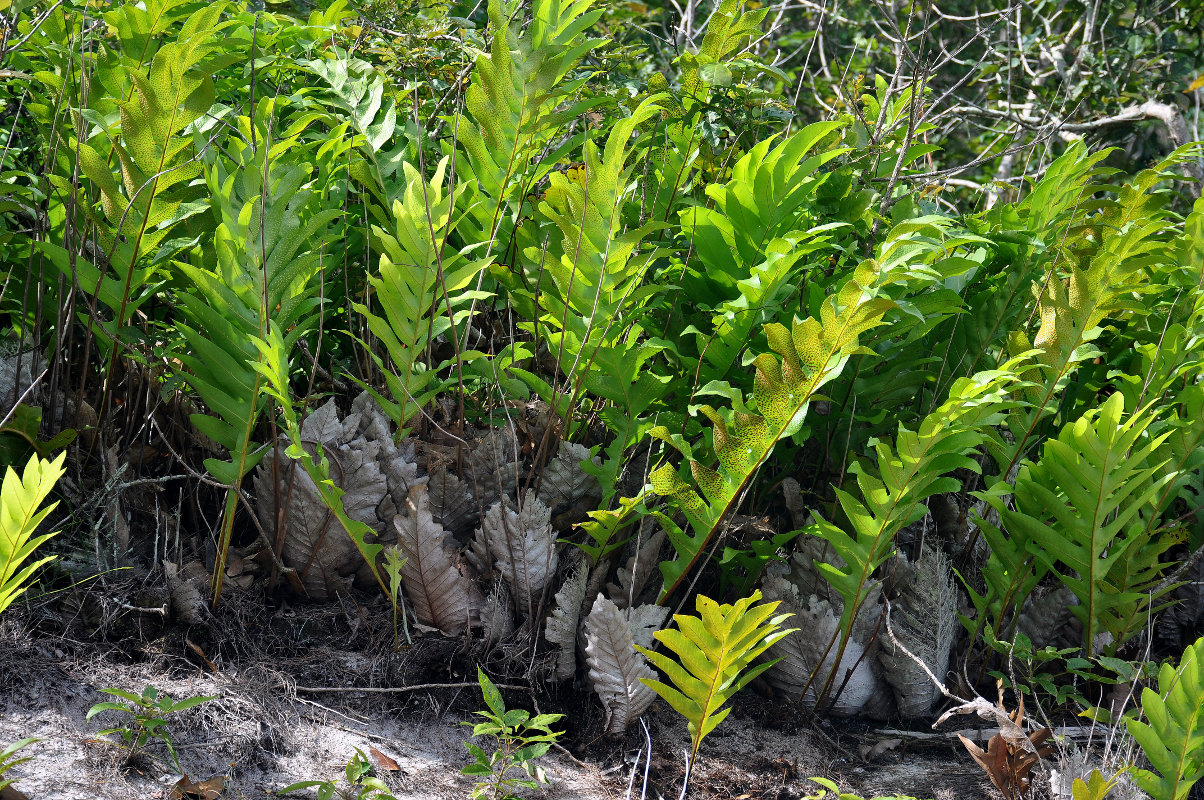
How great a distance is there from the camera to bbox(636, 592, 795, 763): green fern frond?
138 centimetres

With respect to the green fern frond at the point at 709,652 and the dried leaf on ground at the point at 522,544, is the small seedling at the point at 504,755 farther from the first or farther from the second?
the dried leaf on ground at the point at 522,544

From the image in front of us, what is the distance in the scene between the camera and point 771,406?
1.55m

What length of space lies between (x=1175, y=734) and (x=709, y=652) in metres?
0.69

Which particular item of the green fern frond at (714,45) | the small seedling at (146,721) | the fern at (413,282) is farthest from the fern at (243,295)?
the green fern frond at (714,45)

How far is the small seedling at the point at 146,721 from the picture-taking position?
4.33 ft

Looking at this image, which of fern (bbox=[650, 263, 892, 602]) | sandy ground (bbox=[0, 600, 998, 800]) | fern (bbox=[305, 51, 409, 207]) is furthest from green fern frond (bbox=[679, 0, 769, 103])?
sandy ground (bbox=[0, 600, 998, 800])

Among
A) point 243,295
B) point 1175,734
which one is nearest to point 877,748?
point 1175,734

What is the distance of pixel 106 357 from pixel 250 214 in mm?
526

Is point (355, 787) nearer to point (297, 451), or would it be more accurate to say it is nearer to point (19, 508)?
point (297, 451)

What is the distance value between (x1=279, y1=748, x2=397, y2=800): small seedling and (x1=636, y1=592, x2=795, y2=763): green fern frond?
400 millimetres

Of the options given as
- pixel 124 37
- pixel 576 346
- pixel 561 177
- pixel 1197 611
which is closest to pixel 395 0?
pixel 124 37

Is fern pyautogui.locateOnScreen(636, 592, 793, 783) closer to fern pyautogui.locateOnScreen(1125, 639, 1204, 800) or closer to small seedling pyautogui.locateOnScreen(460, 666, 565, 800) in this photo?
small seedling pyautogui.locateOnScreen(460, 666, 565, 800)

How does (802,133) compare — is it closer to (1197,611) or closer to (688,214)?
(688,214)

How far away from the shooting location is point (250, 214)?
1496 millimetres
